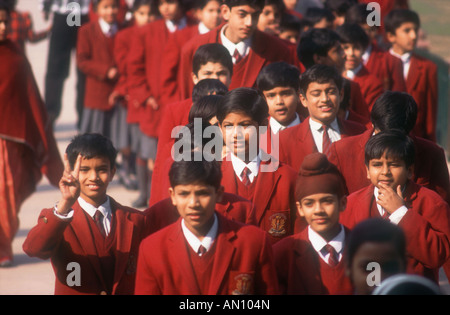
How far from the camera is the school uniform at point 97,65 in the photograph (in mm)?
10484

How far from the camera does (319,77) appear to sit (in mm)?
6062

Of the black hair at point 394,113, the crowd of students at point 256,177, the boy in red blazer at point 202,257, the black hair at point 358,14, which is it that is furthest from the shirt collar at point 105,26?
the boy in red blazer at point 202,257

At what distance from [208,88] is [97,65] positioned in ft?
15.2

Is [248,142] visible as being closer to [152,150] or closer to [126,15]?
[152,150]

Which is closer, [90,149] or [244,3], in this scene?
[90,149]

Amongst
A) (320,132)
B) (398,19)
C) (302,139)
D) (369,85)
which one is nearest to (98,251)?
(302,139)

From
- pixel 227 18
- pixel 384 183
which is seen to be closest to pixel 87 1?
pixel 227 18

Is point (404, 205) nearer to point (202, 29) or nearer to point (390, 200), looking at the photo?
point (390, 200)

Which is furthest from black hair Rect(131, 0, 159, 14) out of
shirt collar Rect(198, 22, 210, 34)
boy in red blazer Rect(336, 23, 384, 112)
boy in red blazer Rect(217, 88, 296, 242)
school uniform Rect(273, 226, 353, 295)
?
school uniform Rect(273, 226, 353, 295)

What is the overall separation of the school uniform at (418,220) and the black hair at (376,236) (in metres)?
0.87

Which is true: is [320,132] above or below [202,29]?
below

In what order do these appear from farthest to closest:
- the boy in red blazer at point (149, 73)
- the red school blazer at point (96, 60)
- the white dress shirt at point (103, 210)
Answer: the red school blazer at point (96, 60), the boy in red blazer at point (149, 73), the white dress shirt at point (103, 210)

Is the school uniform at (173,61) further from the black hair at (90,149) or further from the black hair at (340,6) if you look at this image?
the black hair at (90,149)

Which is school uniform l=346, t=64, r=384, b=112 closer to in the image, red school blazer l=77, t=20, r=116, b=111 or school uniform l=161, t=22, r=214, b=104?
school uniform l=161, t=22, r=214, b=104
